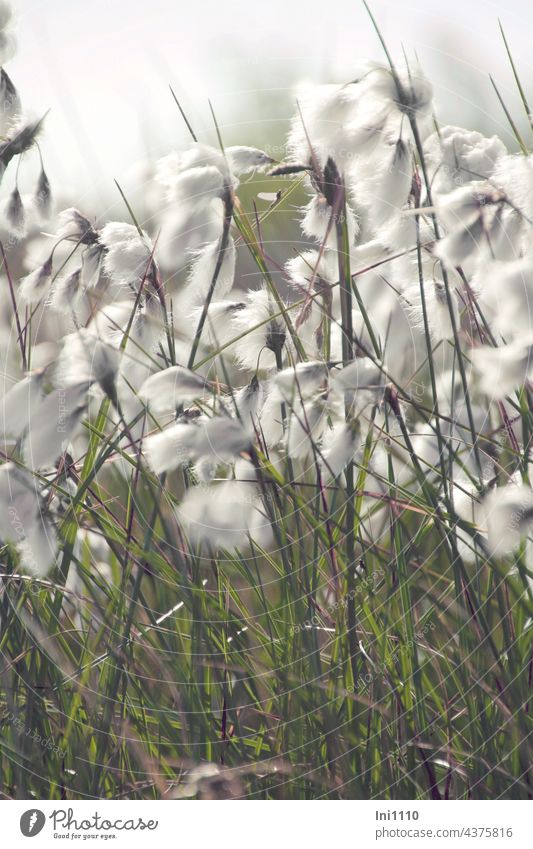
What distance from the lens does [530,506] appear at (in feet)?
2.29

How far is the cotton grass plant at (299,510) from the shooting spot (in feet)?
2.51

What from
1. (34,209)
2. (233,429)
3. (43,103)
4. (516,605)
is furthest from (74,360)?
(516,605)

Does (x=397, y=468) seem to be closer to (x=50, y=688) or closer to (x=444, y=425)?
(x=444, y=425)

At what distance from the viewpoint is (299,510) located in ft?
2.79

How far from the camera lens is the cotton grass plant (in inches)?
30.1
